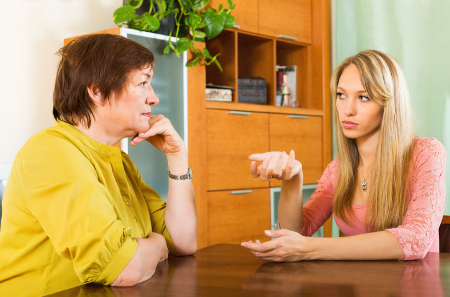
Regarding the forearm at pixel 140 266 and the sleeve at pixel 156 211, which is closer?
the forearm at pixel 140 266

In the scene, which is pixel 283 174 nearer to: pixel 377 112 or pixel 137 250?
pixel 377 112

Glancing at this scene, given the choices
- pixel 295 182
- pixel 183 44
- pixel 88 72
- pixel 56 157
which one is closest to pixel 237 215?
pixel 183 44

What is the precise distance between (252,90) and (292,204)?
181cm

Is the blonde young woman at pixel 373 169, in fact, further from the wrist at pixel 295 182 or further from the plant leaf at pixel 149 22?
the plant leaf at pixel 149 22

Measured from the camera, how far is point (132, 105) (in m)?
1.36

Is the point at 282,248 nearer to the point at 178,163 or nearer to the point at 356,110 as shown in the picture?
the point at 178,163

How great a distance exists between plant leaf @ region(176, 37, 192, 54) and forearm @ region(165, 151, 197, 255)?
4.29ft

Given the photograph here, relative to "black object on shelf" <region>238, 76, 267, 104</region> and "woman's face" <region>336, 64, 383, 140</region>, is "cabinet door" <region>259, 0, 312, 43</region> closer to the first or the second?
"black object on shelf" <region>238, 76, 267, 104</region>

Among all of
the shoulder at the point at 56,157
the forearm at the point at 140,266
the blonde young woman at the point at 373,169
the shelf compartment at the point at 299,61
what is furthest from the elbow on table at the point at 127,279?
the shelf compartment at the point at 299,61

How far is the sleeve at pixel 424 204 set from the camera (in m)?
1.25

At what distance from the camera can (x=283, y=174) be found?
1451 mm

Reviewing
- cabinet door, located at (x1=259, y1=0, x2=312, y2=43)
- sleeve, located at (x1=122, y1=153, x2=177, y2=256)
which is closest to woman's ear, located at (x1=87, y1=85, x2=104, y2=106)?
sleeve, located at (x1=122, y1=153, x2=177, y2=256)

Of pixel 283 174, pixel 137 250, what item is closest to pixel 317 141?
pixel 283 174

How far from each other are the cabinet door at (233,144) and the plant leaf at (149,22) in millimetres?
672
